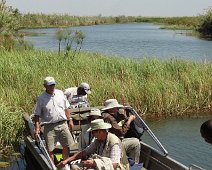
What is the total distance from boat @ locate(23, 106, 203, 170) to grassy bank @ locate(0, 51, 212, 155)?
275 centimetres

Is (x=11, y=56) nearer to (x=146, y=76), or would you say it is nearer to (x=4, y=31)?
(x=146, y=76)

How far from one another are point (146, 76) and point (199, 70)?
1.91 meters

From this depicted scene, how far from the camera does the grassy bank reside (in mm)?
12109

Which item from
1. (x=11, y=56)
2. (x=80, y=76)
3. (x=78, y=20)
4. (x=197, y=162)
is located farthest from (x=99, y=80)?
Result: (x=78, y=20)

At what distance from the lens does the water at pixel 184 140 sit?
30.9 ft

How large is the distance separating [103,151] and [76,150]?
262cm

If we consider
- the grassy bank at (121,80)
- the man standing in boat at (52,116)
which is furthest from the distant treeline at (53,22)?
the man standing in boat at (52,116)

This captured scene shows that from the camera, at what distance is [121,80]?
13375 mm

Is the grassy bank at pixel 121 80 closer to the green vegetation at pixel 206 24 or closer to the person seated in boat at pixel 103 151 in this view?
the person seated in boat at pixel 103 151

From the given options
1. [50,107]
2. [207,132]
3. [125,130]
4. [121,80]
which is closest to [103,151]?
[125,130]

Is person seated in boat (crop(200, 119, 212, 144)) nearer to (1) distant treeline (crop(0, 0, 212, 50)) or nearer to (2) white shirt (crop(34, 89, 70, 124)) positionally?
(2) white shirt (crop(34, 89, 70, 124))

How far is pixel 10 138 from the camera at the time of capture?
966 centimetres

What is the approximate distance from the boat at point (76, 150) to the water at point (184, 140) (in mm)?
1641

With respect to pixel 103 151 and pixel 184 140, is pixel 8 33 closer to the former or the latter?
pixel 184 140
